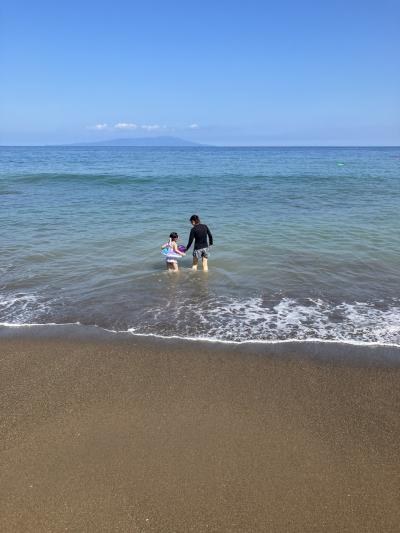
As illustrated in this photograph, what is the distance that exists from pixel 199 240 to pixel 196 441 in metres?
6.53

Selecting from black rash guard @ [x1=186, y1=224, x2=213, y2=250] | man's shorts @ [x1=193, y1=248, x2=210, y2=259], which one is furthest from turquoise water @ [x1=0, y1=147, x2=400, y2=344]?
black rash guard @ [x1=186, y1=224, x2=213, y2=250]

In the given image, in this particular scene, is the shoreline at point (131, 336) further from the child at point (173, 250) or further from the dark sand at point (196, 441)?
the child at point (173, 250)

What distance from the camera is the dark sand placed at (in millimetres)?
3533

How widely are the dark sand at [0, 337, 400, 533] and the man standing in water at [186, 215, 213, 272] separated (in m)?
4.40

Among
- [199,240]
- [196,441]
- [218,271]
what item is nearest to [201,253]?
[199,240]

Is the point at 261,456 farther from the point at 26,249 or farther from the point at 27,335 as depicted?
the point at 26,249

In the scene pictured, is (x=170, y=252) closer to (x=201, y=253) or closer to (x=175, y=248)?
(x=175, y=248)

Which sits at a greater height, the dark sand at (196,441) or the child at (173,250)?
the child at (173,250)

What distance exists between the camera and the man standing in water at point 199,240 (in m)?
10.3

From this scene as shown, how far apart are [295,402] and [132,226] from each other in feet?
39.7

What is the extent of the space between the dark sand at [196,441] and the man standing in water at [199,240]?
4.40m

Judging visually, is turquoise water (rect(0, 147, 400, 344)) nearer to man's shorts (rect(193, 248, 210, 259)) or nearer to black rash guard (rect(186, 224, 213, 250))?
man's shorts (rect(193, 248, 210, 259))

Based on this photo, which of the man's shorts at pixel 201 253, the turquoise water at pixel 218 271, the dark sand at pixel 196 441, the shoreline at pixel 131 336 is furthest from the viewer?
the man's shorts at pixel 201 253

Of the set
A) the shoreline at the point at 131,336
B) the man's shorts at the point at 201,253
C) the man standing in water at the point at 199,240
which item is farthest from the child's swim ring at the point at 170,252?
the shoreline at the point at 131,336
